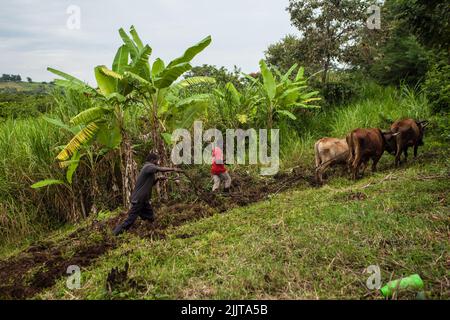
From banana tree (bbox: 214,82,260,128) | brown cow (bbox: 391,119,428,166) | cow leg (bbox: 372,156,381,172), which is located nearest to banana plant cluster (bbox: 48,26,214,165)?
banana tree (bbox: 214,82,260,128)

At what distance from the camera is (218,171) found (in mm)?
8141

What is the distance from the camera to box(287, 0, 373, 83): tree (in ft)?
39.9

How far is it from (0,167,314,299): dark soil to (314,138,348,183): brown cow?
35cm

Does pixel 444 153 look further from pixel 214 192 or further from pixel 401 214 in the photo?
pixel 214 192

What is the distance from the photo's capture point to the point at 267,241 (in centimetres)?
471

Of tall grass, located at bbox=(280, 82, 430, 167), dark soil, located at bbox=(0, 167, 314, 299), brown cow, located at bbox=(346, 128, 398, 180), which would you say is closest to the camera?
dark soil, located at bbox=(0, 167, 314, 299)

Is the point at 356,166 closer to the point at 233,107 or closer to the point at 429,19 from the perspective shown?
the point at 429,19

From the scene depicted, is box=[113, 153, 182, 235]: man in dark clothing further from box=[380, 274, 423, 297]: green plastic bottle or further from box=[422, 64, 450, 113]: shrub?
box=[422, 64, 450, 113]: shrub

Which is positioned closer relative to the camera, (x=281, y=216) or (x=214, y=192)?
(x=281, y=216)

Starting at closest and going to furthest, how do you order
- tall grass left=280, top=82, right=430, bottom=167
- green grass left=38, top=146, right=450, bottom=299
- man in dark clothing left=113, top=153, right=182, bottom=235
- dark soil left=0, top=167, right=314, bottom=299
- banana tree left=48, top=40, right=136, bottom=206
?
green grass left=38, top=146, right=450, bottom=299, dark soil left=0, top=167, right=314, bottom=299, man in dark clothing left=113, top=153, right=182, bottom=235, banana tree left=48, top=40, right=136, bottom=206, tall grass left=280, top=82, right=430, bottom=167
